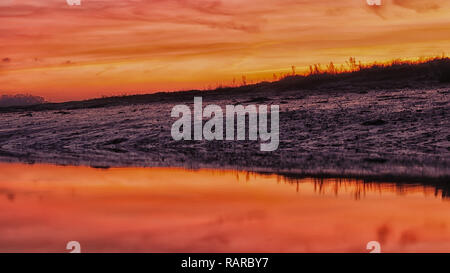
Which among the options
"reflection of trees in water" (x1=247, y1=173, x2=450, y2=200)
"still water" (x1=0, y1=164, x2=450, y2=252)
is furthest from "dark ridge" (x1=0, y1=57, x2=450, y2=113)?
"still water" (x1=0, y1=164, x2=450, y2=252)

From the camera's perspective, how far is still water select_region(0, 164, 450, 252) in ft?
21.7

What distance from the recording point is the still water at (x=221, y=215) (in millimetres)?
6605

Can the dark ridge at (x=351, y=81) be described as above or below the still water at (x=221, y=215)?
above

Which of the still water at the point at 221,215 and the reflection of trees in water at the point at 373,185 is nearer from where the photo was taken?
the still water at the point at 221,215

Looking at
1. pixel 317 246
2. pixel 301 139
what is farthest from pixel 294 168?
pixel 317 246

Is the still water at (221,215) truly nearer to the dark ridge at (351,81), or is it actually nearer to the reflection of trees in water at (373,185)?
the reflection of trees in water at (373,185)

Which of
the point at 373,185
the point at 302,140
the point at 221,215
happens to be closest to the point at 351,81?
the point at 302,140

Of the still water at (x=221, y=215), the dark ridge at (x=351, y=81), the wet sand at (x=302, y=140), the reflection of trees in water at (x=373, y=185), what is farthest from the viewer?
the dark ridge at (x=351, y=81)

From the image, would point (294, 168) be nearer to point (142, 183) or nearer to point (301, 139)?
point (142, 183)

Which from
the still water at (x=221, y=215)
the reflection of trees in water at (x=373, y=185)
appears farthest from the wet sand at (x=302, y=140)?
the still water at (x=221, y=215)

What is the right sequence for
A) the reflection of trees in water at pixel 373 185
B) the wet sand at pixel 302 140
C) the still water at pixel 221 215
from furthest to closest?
the wet sand at pixel 302 140, the reflection of trees in water at pixel 373 185, the still water at pixel 221 215

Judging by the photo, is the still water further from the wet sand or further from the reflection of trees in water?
the wet sand
